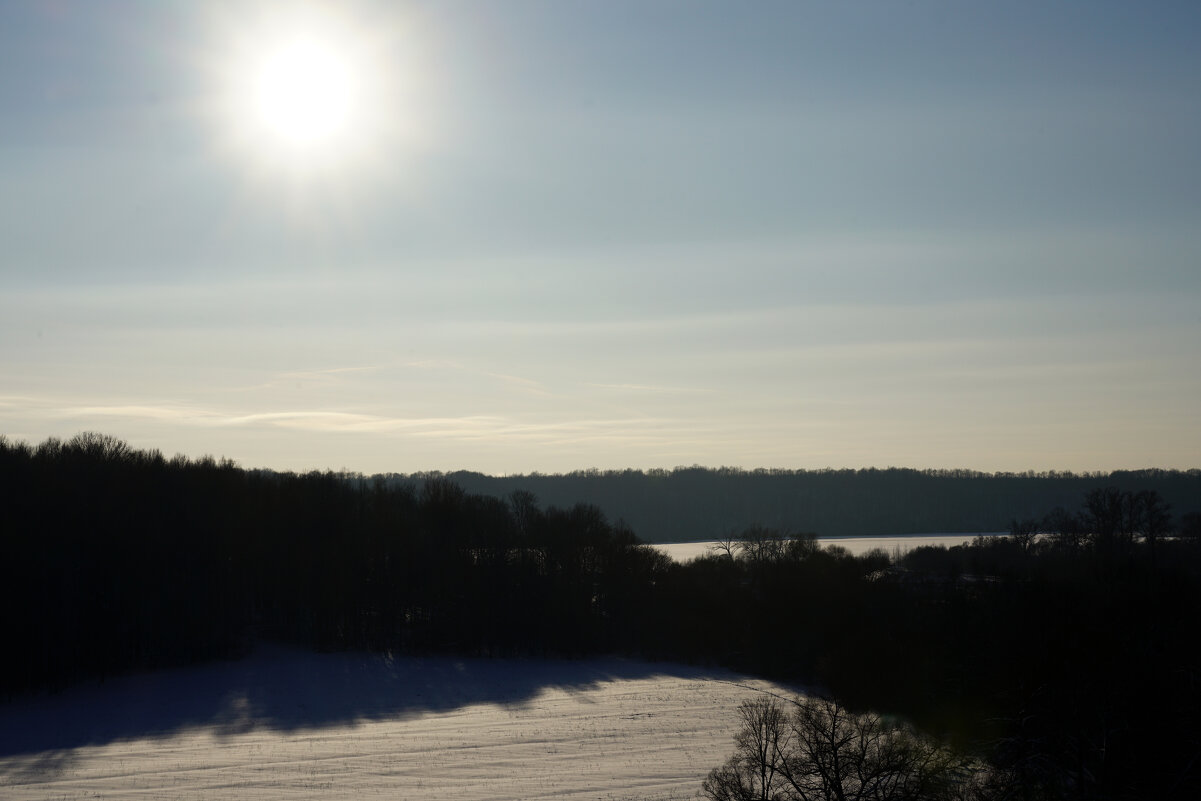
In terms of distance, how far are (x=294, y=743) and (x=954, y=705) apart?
33122 mm

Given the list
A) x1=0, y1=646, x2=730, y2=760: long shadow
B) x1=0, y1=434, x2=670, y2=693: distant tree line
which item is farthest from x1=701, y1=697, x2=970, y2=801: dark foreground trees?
x1=0, y1=434, x2=670, y2=693: distant tree line

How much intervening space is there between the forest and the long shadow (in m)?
4.11

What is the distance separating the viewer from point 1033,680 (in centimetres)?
4175

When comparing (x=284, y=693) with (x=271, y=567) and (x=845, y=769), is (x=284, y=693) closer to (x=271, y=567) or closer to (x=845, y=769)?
(x=271, y=567)

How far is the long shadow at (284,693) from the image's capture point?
52.8m

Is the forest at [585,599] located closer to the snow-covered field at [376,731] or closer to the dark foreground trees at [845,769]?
the dark foreground trees at [845,769]

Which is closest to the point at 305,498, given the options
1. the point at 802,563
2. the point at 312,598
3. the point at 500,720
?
the point at 312,598

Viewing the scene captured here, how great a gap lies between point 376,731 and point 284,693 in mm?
15192

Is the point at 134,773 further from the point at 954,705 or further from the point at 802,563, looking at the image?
the point at 802,563

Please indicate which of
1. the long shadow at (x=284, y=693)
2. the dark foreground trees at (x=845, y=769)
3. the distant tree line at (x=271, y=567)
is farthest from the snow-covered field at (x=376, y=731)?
the dark foreground trees at (x=845, y=769)

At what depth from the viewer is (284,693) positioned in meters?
63.7

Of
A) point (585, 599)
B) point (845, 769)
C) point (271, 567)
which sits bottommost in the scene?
point (585, 599)

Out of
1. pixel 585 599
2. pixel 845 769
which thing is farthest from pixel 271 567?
pixel 845 769

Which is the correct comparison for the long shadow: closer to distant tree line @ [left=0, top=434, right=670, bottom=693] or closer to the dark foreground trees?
distant tree line @ [left=0, top=434, right=670, bottom=693]
